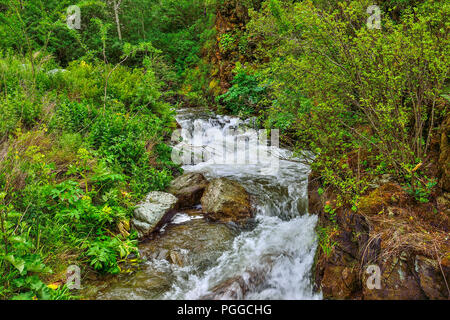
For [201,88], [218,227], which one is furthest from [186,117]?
[218,227]

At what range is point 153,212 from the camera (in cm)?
478

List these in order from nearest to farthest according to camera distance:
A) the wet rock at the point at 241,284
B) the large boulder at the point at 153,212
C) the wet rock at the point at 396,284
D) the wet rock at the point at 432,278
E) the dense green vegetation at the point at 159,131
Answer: the wet rock at the point at 432,278 < the wet rock at the point at 396,284 < the dense green vegetation at the point at 159,131 < the wet rock at the point at 241,284 < the large boulder at the point at 153,212

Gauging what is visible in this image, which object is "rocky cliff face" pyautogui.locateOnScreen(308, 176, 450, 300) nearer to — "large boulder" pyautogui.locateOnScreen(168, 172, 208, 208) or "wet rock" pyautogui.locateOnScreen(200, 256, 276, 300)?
"wet rock" pyautogui.locateOnScreen(200, 256, 276, 300)

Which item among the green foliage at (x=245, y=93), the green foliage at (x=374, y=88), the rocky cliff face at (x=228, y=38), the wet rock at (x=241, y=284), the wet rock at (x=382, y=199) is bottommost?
the wet rock at (x=241, y=284)

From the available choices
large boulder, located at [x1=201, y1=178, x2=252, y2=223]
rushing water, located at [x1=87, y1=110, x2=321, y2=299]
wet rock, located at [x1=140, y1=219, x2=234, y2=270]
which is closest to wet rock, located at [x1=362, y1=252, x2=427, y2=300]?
rushing water, located at [x1=87, y1=110, x2=321, y2=299]

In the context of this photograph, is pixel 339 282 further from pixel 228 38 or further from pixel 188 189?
pixel 228 38

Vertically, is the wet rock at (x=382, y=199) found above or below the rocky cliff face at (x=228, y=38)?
below

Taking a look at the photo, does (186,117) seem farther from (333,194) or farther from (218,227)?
(333,194)

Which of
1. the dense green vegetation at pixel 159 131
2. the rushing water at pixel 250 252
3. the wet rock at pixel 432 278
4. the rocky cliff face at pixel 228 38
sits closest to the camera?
the wet rock at pixel 432 278

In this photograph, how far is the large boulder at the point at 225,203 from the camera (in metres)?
5.23

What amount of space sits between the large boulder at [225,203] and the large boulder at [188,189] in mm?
244

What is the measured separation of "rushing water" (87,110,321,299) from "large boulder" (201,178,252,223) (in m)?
0.24

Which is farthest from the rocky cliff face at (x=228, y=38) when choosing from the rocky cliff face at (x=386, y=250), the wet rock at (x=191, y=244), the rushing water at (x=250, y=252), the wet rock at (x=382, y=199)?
the rocky cliff face at (x=386, y=250)

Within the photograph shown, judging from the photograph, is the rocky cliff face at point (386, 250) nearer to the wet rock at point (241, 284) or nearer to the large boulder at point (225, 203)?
the wet rock at point (241, 284)
